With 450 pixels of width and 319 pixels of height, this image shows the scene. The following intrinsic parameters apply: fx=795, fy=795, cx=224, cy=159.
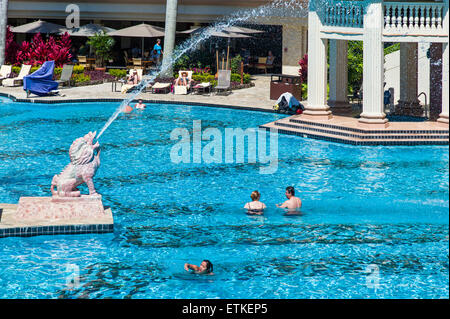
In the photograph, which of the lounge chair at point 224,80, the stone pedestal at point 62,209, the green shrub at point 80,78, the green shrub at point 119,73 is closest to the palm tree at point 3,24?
the green shrub at point 80,78

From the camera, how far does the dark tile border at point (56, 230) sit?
14602mm

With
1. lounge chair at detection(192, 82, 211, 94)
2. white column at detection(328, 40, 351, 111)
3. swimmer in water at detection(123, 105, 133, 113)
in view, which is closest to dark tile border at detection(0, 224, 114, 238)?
white column at detection(328, 40, 351, 111)

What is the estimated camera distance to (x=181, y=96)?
32.8 m

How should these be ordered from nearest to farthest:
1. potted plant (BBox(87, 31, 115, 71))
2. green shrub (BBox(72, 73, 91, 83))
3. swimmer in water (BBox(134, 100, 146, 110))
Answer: swimmer in water (BBox(134, 100, 146, 110)) → green shrub (BBox(72, 73, 91, 83)) → potted plant (BBox(87, 31, 115, 71))

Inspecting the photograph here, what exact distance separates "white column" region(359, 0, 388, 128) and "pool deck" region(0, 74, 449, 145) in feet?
1.48

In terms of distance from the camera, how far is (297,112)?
27.8 m

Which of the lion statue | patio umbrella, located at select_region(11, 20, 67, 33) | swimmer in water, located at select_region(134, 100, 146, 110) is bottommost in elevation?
the lion statue

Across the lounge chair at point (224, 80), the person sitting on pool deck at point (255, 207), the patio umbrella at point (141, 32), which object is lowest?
the person sitting on pool deck at point (255, 207)

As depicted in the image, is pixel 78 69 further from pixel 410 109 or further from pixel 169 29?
pixel 410 109

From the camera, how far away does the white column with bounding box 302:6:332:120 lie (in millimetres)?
25203

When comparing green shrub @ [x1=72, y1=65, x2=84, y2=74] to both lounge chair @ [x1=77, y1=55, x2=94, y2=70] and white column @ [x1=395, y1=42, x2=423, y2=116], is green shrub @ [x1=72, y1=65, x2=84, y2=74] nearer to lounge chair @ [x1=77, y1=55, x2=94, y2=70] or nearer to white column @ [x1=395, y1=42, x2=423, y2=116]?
lounge chair @ [x1=77, y1=55, x2=94, y2=70]

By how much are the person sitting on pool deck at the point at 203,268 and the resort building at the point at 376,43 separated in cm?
1224

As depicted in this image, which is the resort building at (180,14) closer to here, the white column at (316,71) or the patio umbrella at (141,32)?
the patio umbrella at (141,32)
